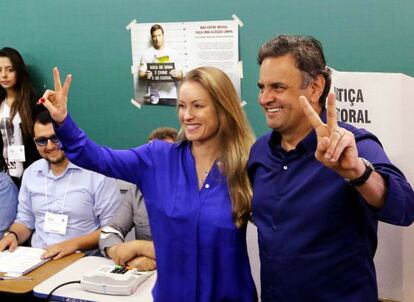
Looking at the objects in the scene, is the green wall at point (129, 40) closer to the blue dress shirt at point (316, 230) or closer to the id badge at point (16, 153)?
the id badge at point (16, 153)

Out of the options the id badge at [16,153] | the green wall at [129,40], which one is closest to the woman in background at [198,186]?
the green wall at [129,40]

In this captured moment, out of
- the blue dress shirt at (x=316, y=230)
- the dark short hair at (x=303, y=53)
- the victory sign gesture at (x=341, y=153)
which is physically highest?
the dark short hair at (x=303, y=53)

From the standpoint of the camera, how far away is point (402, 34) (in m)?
3.02

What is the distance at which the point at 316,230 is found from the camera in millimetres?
1519

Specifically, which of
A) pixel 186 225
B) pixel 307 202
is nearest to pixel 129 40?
pixel 186 225

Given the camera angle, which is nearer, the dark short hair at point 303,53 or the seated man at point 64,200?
the dark short hair at point 303,53

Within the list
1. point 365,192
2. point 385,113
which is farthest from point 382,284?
point 365,192

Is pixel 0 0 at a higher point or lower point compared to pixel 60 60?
higher

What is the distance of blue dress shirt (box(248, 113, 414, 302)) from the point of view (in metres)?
1.49

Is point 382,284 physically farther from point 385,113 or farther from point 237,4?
point 237,4

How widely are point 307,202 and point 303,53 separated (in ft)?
1.46

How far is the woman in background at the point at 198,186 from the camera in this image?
1842 millimetres

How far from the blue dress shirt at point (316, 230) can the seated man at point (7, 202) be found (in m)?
2.33

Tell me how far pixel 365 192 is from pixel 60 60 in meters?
3.24
